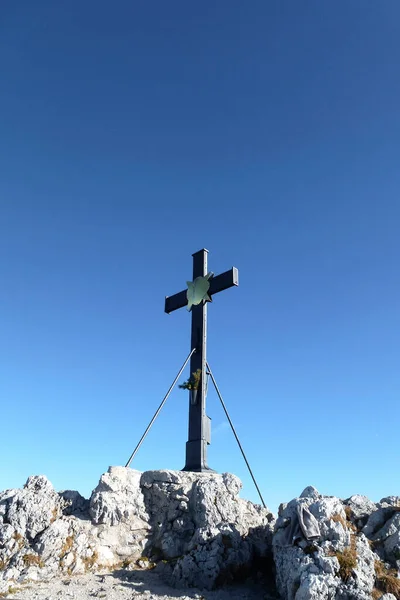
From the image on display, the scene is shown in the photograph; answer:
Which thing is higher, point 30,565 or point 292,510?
point 292,510

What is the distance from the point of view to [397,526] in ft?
38.4

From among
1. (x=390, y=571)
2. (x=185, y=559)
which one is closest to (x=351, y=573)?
(x=390, y=571)

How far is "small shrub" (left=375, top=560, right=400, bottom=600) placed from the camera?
9930 mm

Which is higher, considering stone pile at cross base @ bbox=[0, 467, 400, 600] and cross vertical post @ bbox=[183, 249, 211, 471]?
cross vertical post @ bbox=[183, 249, 211, 471]

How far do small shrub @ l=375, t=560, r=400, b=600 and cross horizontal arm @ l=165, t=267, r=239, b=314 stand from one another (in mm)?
9992

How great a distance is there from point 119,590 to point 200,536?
7.61 ft

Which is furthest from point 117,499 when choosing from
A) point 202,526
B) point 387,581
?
point 387,581

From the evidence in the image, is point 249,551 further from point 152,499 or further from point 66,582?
point 66,582

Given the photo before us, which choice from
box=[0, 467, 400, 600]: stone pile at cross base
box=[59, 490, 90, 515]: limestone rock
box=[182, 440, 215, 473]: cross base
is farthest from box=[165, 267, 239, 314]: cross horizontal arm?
box=[59, 490, 90, 515]: limestone rock

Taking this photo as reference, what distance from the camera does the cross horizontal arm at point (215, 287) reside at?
17703mm

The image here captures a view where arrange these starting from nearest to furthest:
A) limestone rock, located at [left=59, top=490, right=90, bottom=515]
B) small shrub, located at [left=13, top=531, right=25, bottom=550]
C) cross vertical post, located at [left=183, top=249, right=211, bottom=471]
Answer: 1. small shrub, located at [left=13, top=531, right=25, bottom=550]
2. limestone rock, located at [left=59, top=490, right=90, bottom=515]
3. cross vertical post, located at [left=183, top=249, right=211, bottom=471]

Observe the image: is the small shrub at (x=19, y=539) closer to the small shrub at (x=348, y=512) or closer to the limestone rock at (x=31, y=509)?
the limestone rock at (x=31, y=509)

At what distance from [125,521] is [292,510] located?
5.00m

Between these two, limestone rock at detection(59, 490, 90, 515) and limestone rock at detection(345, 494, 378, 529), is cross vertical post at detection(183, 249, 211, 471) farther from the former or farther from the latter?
limestone rock at detection(345, 494, 378, 529)
